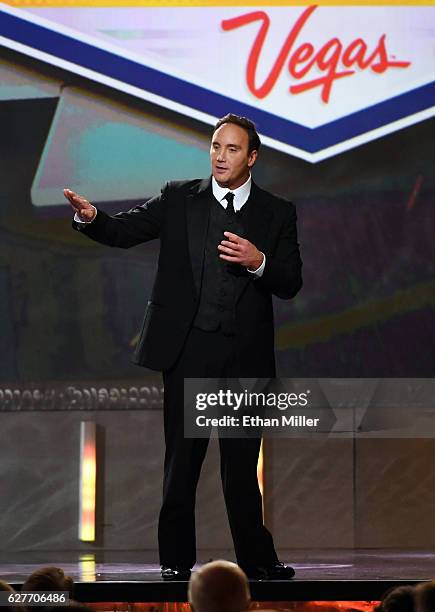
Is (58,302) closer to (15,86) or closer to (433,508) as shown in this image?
(15,86)

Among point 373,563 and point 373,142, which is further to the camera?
point 373,142

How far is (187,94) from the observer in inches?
200

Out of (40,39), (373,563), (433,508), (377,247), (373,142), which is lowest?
(373,563)

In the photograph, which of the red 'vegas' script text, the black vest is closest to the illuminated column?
the red 'vegas' script text

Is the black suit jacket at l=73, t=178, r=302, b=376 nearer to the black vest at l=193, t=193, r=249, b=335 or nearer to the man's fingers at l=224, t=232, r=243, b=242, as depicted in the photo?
the black vest at l=193, t=193, r=249, b=335

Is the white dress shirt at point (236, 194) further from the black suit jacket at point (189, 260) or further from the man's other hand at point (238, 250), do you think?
the man's other hand at point (238, 250)

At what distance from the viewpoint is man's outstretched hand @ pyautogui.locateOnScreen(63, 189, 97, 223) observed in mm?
3150

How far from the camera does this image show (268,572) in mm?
3191

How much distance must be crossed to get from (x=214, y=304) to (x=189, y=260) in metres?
0.14

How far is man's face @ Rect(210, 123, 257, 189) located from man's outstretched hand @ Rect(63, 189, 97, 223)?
355mm

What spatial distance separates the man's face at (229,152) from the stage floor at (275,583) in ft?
3.59

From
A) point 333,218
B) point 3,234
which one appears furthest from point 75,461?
point 333,218

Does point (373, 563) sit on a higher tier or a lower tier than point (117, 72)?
lower

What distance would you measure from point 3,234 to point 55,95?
25.1 inches
